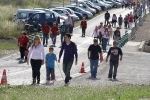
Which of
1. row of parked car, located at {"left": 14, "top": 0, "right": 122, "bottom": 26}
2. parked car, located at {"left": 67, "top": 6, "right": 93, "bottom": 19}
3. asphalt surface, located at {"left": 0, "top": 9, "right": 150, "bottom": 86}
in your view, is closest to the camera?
asphalt surface, located at {"left": 0, "top": 9, "right": 150, "bottom": 86}

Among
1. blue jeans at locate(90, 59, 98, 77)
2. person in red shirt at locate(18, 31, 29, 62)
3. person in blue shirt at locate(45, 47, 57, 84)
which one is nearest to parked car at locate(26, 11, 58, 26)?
person in red shirt at locate(18, 31, 29, 62)

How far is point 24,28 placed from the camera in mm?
38312

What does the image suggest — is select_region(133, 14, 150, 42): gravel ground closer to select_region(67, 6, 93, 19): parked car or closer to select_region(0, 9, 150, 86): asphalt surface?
select_region(67, 6, 93, 19): parked car

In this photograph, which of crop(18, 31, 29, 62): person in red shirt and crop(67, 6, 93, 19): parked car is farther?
crop(67, 6, 93, 19): parked car

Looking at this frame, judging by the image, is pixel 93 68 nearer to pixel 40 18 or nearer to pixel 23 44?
pixel 23 44

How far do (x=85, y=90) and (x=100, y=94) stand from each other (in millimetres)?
1061

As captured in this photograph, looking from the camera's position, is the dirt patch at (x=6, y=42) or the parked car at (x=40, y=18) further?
the parked car at (x=40, y=18)

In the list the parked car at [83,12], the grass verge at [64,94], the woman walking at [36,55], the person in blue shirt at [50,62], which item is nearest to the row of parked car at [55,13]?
the parked car at [83,12]

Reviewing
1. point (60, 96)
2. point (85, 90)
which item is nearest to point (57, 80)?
point (85, 90)

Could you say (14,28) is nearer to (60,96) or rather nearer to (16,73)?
(16,73)

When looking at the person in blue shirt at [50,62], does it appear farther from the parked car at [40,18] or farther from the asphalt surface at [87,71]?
the parked car at [40,18]

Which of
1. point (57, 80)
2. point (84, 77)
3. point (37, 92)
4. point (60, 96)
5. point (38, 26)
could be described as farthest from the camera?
point (38, 26)

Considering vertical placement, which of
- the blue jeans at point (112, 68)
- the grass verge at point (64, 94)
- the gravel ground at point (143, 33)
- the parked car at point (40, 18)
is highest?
the parked car at point (40, 18)

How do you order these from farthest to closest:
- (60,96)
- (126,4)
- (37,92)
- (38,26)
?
(126,4) < (38,26) < (37,92) < (60,96)
